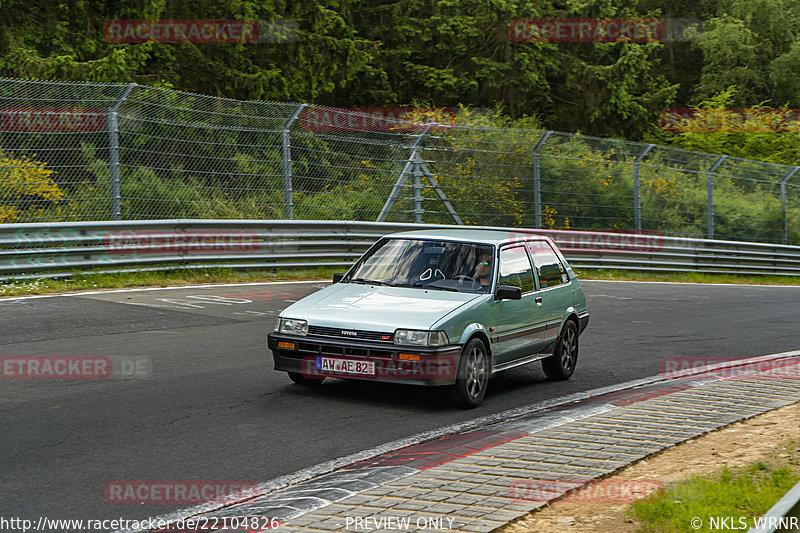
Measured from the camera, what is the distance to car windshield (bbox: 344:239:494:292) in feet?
28.3

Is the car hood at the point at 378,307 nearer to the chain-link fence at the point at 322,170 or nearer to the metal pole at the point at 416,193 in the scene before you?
the chain-link fence at the point at 322,170

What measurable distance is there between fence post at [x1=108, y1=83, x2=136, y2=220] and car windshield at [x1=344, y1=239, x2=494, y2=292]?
7016mm

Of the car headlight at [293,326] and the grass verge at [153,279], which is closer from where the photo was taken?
the car headlight at [293,326]

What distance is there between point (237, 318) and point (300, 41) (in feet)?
71.7

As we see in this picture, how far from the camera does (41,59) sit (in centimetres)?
2522

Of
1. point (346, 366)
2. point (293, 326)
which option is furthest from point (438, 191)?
point (346, 366)

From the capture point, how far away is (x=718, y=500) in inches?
203

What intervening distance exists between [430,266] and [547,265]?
1.56 m

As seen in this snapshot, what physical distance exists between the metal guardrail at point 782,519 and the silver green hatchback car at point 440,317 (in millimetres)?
3394

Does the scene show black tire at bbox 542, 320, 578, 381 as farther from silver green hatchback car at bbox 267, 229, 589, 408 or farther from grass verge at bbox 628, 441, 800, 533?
grass verge at bbox 628, 441, 800, 533

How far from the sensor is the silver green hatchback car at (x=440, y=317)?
7605 mm

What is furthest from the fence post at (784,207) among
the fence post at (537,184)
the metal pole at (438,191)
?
the metal pole at (438,191)

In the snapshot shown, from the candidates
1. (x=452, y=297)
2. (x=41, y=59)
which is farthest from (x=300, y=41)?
(x=452, y=297)

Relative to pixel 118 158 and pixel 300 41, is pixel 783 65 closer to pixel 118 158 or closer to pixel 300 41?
pixel 300 41
